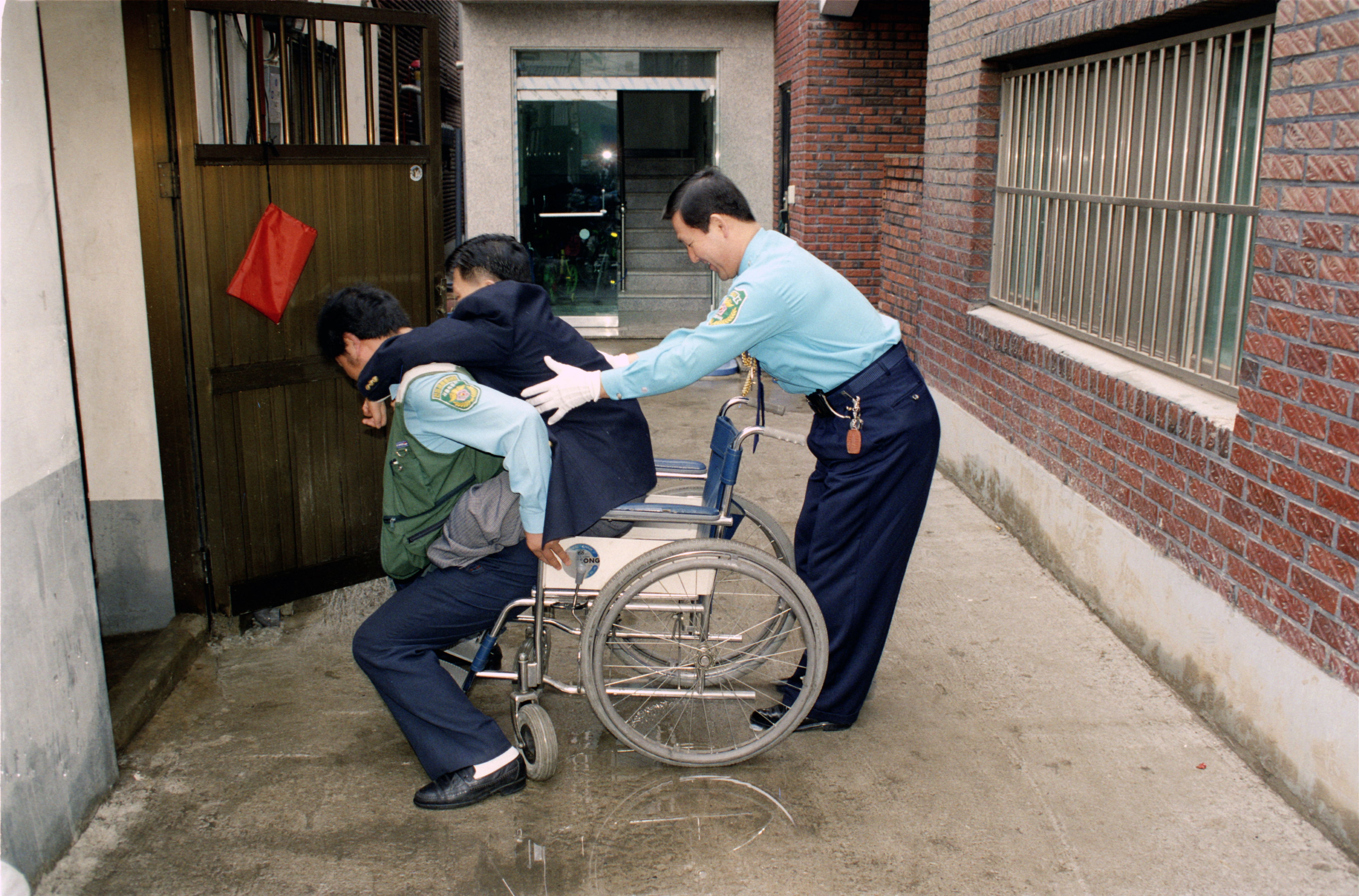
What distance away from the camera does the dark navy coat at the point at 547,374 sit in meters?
3.02

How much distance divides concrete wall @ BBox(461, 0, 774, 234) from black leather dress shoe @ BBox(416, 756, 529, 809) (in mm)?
8970

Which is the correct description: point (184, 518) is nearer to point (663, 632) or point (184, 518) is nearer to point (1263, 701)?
point (663, 632)

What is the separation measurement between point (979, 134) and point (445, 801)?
4476 mm

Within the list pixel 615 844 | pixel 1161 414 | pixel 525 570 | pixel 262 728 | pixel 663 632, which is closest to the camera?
pixel 615 844

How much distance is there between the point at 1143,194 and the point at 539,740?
3174mm

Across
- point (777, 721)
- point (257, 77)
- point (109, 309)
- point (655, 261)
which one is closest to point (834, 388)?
point (777, 721)

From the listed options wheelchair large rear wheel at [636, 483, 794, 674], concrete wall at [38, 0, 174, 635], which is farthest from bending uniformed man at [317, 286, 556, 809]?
concrete wall at [38, 0, 174, 635]

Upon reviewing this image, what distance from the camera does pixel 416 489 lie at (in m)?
3.14

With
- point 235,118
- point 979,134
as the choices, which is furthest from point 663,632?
point 979,134

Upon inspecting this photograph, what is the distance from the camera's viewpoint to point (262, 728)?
3580mm

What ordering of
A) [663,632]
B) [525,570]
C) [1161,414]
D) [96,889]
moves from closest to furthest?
[96,889] < [525,570] < [1161,414] < [663,632]

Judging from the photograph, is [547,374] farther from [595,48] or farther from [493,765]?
[595,48]

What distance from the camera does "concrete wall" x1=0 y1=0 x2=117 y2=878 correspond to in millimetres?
2600

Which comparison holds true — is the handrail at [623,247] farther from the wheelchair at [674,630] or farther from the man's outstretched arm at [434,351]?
the man's outstretched arm at [434,351]
